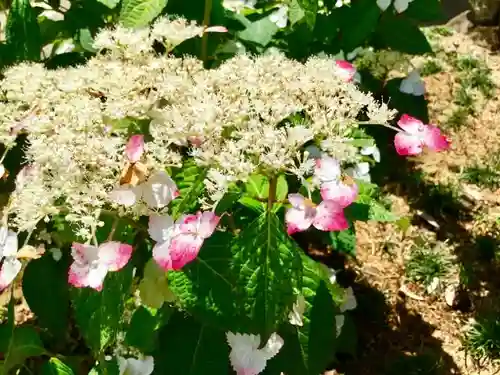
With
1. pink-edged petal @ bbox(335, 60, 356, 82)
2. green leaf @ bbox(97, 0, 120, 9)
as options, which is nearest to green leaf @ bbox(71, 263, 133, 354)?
pink-edged petal @ bbox(335, 60, 356, 82)

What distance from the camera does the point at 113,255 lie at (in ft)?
3.14

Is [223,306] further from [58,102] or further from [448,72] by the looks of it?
[448,72]

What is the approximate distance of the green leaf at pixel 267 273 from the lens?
38.6 inches

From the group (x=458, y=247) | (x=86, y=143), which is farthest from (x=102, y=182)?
(x=458, y=247)

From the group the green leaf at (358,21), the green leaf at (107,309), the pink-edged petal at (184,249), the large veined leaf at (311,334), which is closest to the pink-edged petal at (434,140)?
the large veined leaf at (311,334)

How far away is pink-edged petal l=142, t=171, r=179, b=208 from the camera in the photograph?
966 millimetres

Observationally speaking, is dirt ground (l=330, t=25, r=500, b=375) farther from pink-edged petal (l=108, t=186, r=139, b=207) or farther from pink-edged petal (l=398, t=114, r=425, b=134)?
pink-edged petal (l=108, t=186, r=139, b=207)

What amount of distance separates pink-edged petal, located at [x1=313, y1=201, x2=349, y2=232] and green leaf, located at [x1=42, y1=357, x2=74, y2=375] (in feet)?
1.95

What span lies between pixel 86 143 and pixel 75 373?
0.61 meters

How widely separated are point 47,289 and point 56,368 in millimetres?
181

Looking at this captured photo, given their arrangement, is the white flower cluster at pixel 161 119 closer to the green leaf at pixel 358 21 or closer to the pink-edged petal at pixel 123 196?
the pink-edged petal at pixel 123 196

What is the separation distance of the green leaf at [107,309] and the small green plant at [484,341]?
3.68 feet

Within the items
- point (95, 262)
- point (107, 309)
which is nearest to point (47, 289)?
point (107, 309)

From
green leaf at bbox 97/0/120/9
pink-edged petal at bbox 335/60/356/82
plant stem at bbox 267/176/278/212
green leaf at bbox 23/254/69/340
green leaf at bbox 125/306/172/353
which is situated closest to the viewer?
plant stem at bbox 267/176/278/212
